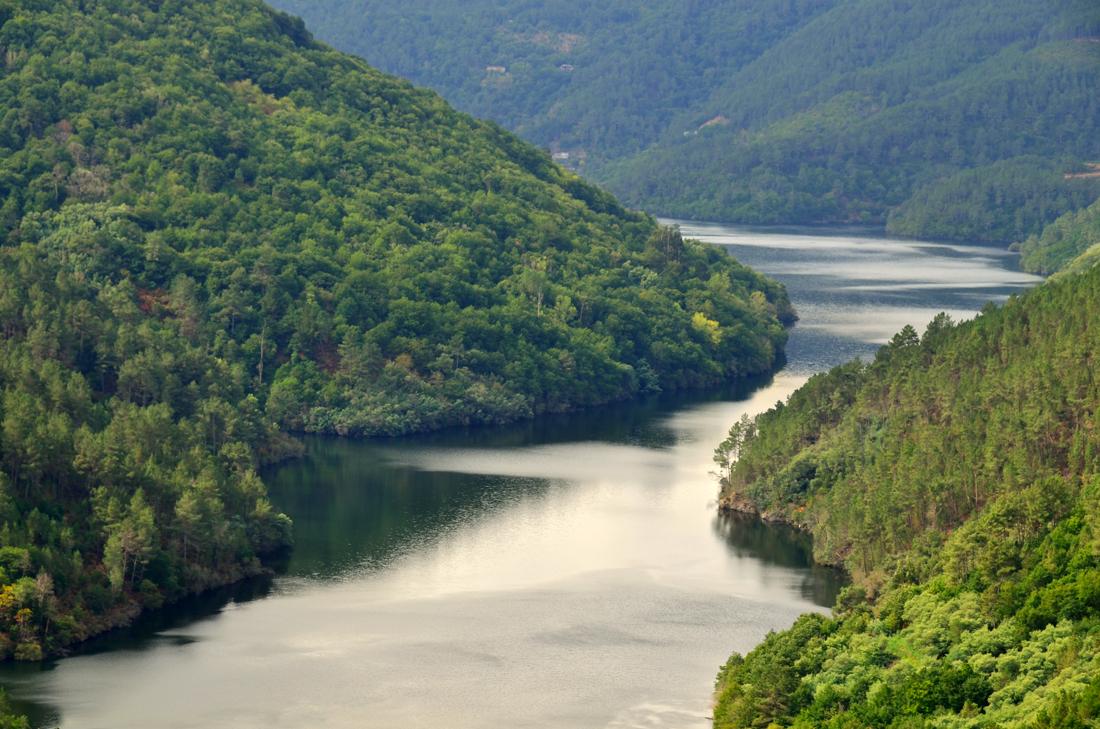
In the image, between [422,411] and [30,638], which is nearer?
[30,638]

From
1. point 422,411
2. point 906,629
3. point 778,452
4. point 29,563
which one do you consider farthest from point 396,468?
point 906,629

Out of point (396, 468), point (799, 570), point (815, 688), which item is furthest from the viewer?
point (396, 468)

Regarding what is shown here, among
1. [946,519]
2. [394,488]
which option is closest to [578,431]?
[394,488]

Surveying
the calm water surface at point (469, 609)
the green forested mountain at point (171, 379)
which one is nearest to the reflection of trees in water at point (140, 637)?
the calm water surface at point (469, 609)

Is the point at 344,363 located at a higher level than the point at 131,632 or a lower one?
higher

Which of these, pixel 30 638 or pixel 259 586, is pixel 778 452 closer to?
pixel 259 586

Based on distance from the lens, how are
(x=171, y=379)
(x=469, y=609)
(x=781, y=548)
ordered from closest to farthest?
(x=469, y=609), (x=781, y=548), (x=171, y=379)

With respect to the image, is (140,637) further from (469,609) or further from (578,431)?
(578,431)
